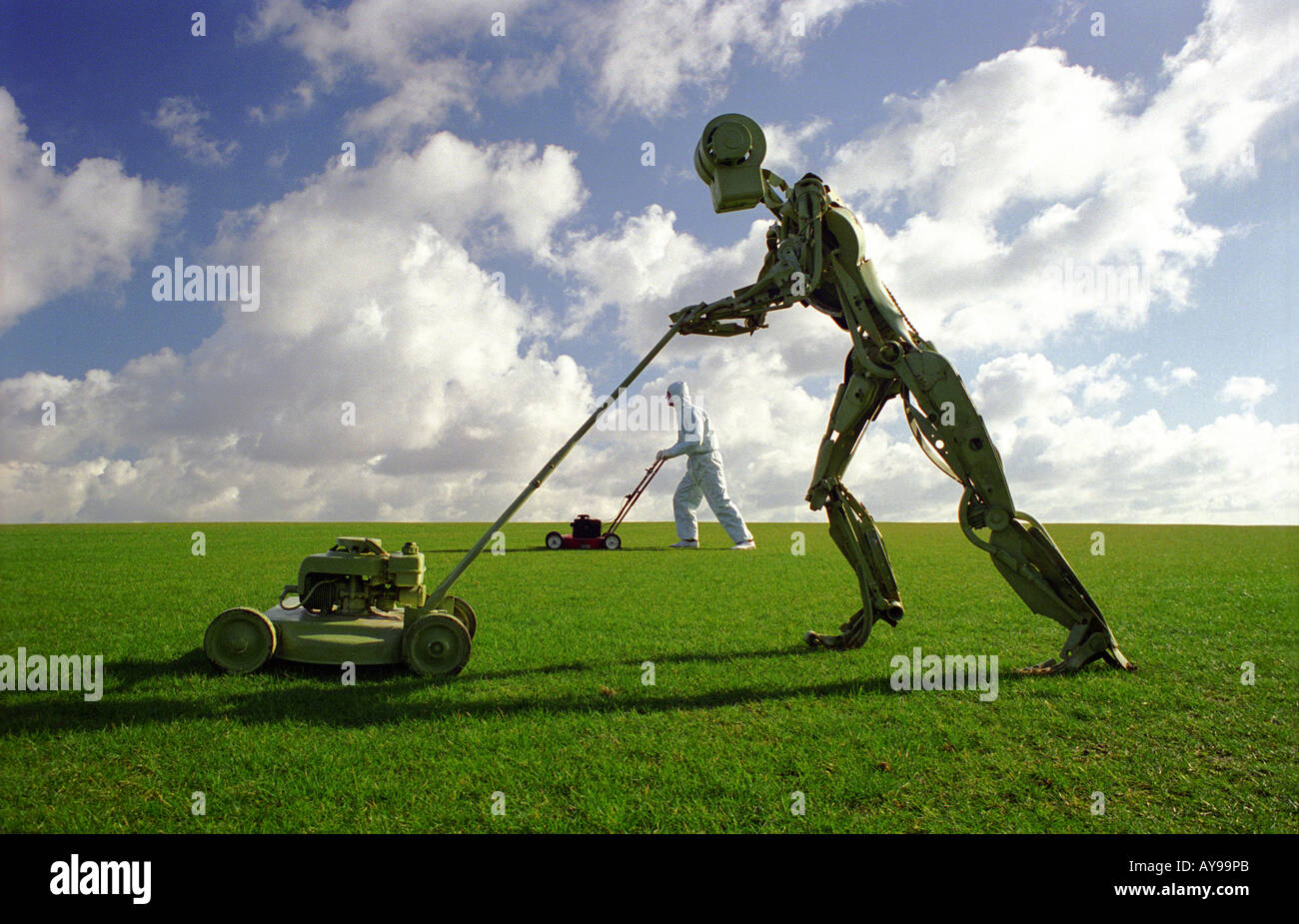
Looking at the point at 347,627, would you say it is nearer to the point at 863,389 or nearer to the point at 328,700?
the point at 328,700

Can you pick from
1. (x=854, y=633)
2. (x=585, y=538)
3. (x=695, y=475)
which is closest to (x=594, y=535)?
(x=585, y=538)

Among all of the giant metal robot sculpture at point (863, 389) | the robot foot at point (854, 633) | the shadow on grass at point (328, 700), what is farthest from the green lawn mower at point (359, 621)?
the robot foot at point (854, 633)

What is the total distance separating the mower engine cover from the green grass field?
0.68 meters

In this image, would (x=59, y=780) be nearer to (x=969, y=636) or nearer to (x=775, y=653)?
(x=775, y=653)

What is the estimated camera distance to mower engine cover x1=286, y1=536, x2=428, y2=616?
22.5 feet

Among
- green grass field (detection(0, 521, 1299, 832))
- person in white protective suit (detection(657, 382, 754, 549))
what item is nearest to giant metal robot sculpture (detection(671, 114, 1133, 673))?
green grass field (detection(0, 521, 1299, 832))

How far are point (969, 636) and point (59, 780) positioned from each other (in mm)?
8981

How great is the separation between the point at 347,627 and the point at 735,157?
6.46m

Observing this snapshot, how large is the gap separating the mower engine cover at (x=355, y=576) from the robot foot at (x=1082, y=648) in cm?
634

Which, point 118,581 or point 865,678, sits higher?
point 118,581

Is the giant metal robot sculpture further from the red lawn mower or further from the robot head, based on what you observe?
the red lawn mower

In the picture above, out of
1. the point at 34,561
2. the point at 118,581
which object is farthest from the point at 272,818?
the point at 34,561

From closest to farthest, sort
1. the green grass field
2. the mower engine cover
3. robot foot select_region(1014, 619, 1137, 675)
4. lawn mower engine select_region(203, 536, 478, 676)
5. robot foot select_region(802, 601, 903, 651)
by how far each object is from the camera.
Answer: the green grass field
lawn mower engine select_region(203, 536, 478, 676)
robot foot select_region(1014, 619, 1137, 675)
the mower engine cover
robot foot select_region(802, 601, 903, 651)

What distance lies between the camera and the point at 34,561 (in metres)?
18.6
